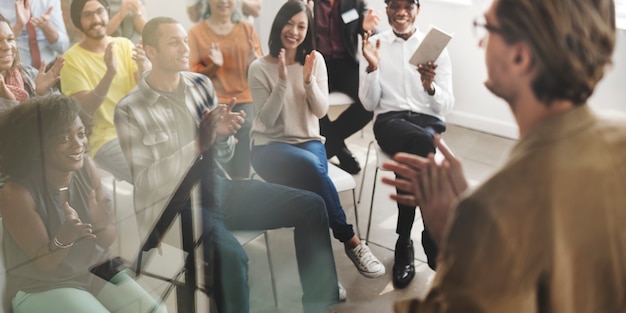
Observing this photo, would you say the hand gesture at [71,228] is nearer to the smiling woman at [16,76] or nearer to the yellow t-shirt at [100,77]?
the yellow t-shirt at [100,77]

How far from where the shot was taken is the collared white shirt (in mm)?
1988

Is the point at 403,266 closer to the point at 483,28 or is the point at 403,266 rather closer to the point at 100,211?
the point at 100,211

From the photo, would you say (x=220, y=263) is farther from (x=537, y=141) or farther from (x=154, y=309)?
(x=537, y=141)

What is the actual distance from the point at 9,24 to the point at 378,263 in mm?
1271

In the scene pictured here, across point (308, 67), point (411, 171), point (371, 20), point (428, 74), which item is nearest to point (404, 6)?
point (371, 20)

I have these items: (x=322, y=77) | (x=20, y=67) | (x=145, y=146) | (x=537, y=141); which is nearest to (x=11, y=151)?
(x=20, y=67)

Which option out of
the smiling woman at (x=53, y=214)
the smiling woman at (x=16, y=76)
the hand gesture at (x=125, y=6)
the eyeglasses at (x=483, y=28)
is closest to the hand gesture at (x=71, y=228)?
the smiling woman at (x=53, y=214)

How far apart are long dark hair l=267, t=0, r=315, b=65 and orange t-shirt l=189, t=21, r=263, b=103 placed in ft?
0.17

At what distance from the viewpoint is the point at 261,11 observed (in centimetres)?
208

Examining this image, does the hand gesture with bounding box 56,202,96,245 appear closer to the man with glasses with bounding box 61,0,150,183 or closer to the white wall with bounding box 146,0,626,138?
the man with glasses with bounding box 61,0,150,183

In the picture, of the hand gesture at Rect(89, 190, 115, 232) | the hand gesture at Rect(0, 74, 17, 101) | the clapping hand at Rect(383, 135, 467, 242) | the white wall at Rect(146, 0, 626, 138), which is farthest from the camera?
the hand gesture at Rect(89, 190, 115, 232)

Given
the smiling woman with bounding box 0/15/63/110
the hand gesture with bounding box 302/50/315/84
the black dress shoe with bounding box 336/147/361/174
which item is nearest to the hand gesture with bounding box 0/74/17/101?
the smiling woman with bounding box 0/15/63/110

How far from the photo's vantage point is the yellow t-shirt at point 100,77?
6.28 ft

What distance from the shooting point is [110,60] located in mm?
1969
